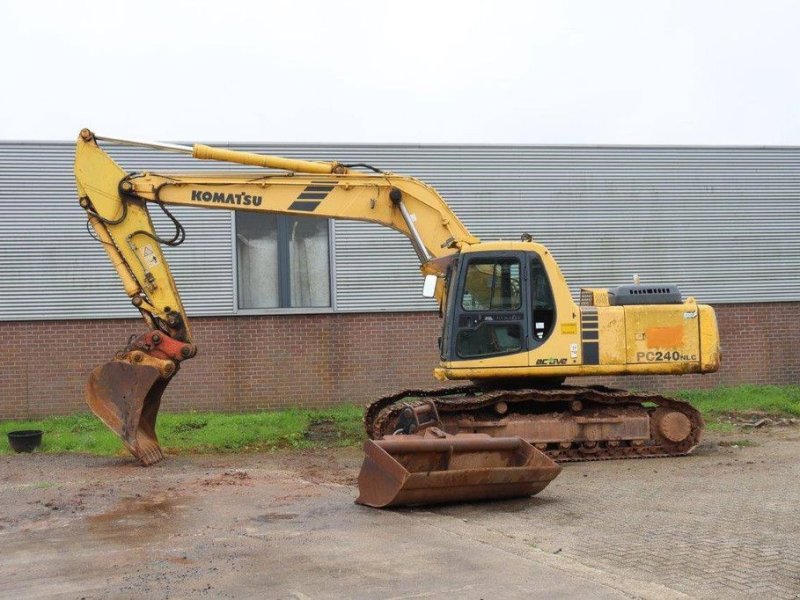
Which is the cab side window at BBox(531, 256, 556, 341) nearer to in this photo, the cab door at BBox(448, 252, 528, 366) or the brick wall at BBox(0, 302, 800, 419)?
the cab door at BBox(448, 252, 528, 366)

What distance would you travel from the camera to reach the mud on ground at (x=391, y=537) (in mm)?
6684

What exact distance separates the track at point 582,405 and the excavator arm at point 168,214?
1760 millimetres

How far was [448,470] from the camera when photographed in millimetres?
9688

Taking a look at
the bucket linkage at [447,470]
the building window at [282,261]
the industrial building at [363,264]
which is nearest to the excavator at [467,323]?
the bucket linkage at [447,470]

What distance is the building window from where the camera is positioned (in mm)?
20078

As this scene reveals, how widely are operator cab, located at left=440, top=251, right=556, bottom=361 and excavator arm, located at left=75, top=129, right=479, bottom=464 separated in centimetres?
48

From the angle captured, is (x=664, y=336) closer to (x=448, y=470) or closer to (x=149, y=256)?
(x=448, y=470)

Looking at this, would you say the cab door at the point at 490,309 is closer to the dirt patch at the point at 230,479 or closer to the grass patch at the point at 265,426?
the dirt patch at the point at 230,479

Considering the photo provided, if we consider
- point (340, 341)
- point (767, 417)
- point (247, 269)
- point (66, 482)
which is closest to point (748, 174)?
point (767, 417)

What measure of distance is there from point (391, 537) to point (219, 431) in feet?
29.3

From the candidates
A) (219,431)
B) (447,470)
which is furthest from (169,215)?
(447,470)

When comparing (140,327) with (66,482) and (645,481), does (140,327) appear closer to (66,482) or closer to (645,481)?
(66,482)

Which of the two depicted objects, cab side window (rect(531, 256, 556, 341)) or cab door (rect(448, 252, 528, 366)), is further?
cab side window (rect(531, 256, 556, 341))

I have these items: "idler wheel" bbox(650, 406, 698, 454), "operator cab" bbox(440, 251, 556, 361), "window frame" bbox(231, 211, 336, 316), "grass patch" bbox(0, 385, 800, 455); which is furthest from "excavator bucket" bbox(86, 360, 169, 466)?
"window frame" bbox(231, 211, 336, 316)
